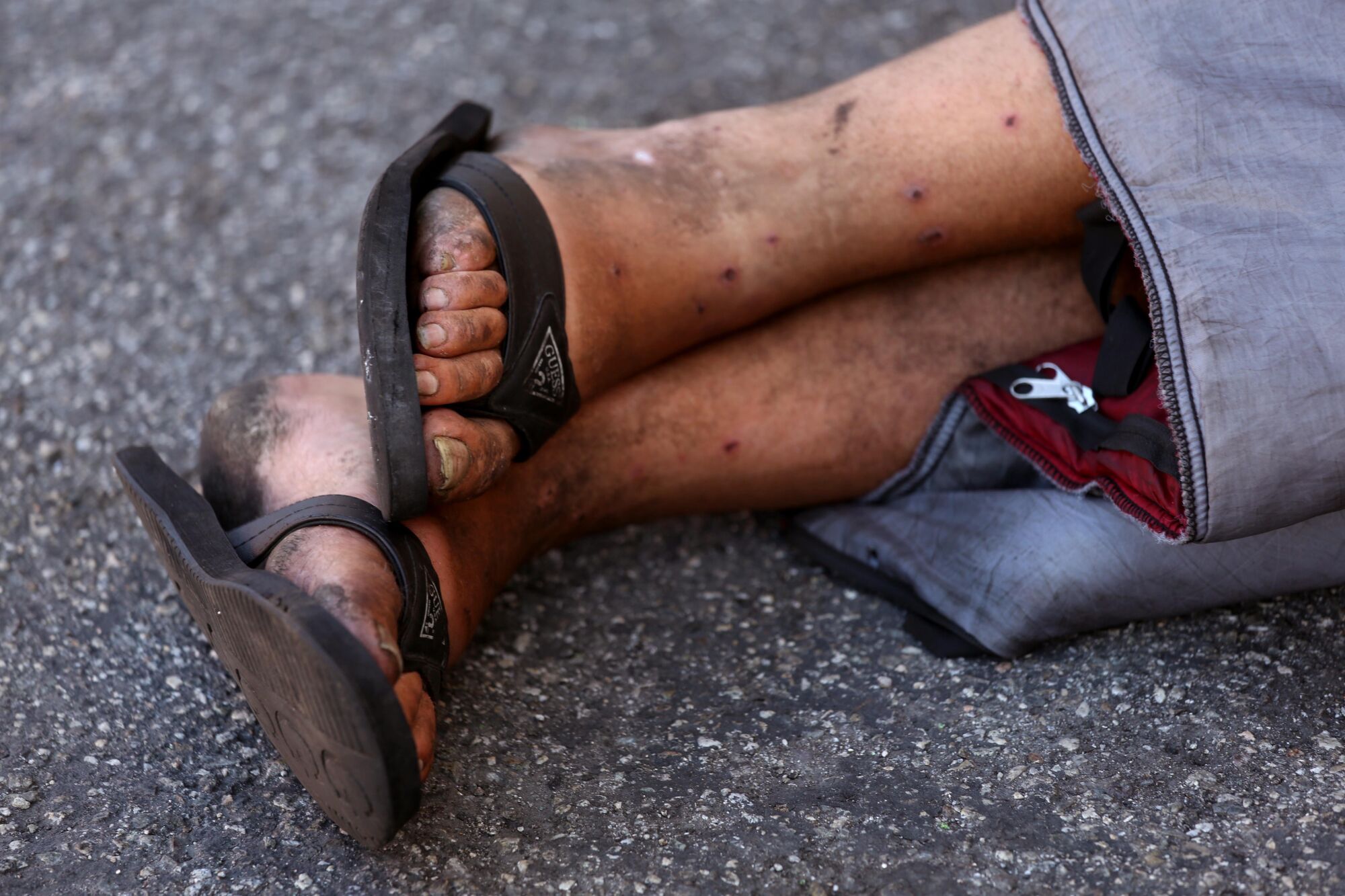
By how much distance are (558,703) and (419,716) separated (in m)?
0.29

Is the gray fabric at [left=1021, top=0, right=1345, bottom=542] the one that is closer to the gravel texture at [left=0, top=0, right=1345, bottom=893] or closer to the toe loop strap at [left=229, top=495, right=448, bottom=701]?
the gravel texture at [left=0, top=0, right=1345, bottom=893]

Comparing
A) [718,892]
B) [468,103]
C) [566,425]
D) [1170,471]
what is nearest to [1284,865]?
[1170,471]

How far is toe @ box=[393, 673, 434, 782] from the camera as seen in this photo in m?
0.95

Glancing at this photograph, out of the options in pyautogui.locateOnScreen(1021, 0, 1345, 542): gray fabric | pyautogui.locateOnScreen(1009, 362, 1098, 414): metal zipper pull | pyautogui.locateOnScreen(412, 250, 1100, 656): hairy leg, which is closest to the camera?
pyautogui.locateOnScreen(1021, 0, 1345, 542): gray fabric

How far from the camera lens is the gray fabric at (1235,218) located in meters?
0.99

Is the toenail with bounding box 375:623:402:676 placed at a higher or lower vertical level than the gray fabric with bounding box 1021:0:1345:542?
lower

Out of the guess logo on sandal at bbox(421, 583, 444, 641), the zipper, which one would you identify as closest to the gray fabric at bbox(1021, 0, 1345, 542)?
the zipper

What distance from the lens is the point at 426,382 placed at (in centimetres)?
103

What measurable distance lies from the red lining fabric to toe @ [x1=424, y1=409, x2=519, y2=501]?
0.57 m

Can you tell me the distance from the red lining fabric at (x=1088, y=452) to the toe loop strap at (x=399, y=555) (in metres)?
0.65

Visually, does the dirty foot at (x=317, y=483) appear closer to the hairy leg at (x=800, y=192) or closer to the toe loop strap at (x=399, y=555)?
the toe loop strap at (x=399, y=555)

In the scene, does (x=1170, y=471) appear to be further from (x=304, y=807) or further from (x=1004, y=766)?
(x=304, y=807)

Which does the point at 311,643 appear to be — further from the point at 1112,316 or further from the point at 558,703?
the point at 1112,316

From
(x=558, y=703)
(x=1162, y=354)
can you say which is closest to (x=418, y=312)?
(x=558, y=703)
